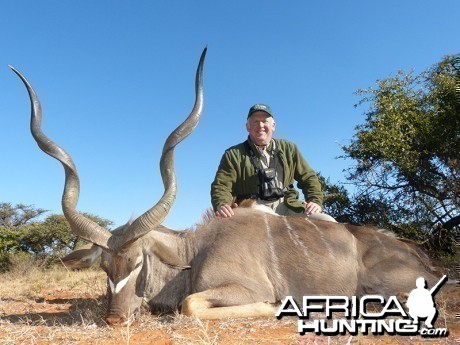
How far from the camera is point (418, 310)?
2.97m

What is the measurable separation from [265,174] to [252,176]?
0.14m

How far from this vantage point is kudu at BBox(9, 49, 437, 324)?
320 centimetres

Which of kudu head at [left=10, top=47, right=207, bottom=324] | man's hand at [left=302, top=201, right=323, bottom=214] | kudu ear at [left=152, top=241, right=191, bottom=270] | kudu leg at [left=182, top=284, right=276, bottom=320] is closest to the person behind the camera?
kudu leg at [left=182, top=284, right=276, bottom=320]

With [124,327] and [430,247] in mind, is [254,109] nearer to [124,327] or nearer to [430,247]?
[124,327]

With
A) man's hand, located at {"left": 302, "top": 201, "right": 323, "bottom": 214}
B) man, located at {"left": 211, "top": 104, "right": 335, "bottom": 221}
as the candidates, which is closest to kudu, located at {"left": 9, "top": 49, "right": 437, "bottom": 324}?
man's hand, located at {"left": 302, "top": 201, "right": 323, "bottom": 214}

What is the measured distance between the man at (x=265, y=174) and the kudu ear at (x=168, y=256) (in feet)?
3.07

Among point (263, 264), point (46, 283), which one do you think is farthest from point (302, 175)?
point (46, 283)

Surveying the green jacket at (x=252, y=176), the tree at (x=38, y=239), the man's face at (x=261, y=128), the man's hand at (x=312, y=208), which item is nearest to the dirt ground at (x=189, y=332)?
the man's hand at (x=312, y=208)

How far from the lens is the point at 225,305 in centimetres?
312

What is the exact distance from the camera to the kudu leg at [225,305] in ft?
9.78

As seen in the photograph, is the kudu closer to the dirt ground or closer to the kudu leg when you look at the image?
the kudu leg

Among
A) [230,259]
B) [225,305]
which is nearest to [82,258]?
[230,259]

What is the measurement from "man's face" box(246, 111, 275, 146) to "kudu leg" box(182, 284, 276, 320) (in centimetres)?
186

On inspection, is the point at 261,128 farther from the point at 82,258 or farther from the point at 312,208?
the point at 82,258
